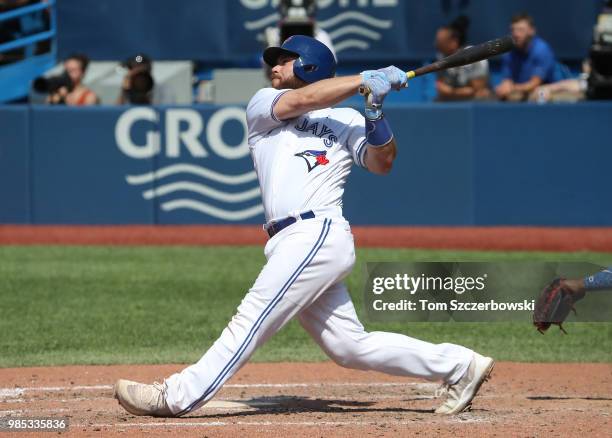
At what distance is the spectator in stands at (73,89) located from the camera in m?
14.7

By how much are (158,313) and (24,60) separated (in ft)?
26.4

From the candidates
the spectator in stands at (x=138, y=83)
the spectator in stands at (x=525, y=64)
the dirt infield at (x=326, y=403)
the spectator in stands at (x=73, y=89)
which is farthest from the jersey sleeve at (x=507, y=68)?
the dirt infield at (x=326, y=403)

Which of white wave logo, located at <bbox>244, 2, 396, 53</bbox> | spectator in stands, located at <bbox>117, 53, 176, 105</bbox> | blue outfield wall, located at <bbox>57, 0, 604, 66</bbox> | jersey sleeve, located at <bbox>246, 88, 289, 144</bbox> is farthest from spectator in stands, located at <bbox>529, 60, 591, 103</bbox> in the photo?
jersey sleeve, located at <bbox>246, 88, 289, 144</bbox>

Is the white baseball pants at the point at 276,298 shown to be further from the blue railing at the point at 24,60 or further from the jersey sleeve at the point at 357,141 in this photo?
the blue railing at the point at 24,60

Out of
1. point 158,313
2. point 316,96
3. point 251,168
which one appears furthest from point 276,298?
point 251,168

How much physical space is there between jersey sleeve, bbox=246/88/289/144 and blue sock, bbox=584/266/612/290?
6.24 ft

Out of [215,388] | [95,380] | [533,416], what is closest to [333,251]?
[215,388]

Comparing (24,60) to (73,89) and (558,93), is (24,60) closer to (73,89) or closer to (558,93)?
(73,89)

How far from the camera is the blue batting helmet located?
5848 mm

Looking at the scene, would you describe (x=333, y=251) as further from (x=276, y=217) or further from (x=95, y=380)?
(x=95, y=380)

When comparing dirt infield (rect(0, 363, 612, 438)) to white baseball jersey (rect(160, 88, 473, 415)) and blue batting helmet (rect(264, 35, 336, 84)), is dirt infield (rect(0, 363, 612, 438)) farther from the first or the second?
blue batting helmet (rect(264, 35, 336, 84))

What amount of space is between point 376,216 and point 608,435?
839 cm

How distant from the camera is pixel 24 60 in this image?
16.8 m

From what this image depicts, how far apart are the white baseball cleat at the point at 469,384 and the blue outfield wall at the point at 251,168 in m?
7.57
